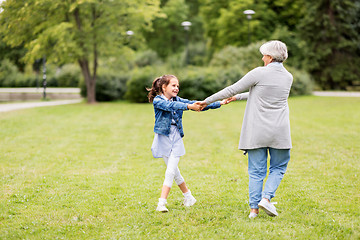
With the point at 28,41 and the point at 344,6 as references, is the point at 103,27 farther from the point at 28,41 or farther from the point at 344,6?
the point at 344,6

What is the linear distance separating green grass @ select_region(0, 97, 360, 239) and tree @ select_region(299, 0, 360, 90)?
1231 inches

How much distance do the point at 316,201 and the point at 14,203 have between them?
12.9 ft

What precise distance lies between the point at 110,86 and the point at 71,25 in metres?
7.75

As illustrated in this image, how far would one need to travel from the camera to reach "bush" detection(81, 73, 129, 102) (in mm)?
28969

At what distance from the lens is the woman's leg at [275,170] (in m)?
4.71

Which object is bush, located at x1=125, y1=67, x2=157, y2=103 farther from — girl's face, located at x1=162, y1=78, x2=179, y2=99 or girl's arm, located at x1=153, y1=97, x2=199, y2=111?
girl's arm, located at x1=153, y1=97, x2=199, y2=111

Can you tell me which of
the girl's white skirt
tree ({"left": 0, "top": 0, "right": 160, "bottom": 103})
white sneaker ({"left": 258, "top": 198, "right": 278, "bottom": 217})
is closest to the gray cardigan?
white sneaker ({"left": 258, "top": 198, "right": 278, "bottom": 217})

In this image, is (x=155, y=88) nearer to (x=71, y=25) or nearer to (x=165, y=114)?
(x=165, y=114)

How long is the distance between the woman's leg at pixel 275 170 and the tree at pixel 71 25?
18851 mm

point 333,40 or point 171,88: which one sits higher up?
point 333,40

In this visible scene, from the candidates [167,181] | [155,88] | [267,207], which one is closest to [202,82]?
[155,88]

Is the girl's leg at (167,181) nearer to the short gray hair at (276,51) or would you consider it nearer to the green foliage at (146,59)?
the short gray hair at (276,51)

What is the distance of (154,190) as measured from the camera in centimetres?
613

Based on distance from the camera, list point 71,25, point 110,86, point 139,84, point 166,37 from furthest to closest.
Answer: point 166,37 → point 110,86 → point 139,84 → point 71,25
